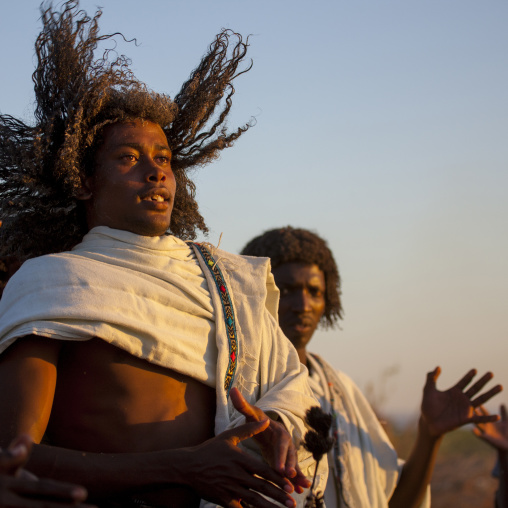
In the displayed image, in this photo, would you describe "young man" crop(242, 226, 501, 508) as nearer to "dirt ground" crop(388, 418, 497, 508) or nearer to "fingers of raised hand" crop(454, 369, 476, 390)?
"fingers of raised hand" crop(454, 369, 476, 390)

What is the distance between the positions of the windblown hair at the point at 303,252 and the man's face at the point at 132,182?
2650 millimetres

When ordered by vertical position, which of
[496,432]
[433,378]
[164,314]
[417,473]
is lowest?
[417,473]

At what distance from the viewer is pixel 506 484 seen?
19.7 feet

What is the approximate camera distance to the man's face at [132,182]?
360 cm

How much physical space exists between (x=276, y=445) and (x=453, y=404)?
8.98ft

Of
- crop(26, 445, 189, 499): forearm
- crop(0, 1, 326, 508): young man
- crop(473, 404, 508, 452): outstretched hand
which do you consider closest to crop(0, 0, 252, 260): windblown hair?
crop(0, 1, 326, 508): young man

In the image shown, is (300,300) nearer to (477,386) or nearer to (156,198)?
(477,386)

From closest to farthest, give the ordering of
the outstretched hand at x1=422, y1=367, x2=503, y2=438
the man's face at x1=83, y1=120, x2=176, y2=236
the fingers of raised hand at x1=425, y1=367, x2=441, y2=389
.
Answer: the man's face at x1=83, y1=120, x2=176, y2=236, the outstretched hand at x1=422, y1=367, x2=503, y2=438, the fingers of raised hand at x1=425, y1=367, x2=441, y2=389

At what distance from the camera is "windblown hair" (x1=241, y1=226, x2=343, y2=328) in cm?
638

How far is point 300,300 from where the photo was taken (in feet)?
20.0

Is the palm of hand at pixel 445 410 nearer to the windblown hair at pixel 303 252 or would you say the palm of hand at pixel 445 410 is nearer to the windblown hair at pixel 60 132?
the windblown hair at pixel 303 252

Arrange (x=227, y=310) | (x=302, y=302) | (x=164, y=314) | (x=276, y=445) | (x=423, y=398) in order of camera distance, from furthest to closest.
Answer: (x=302, y=302), (x=423, y=398), (x=227, y=310), (x=164, y=314), (x=276, y=445)

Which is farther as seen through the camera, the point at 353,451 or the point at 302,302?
the point at 302,302

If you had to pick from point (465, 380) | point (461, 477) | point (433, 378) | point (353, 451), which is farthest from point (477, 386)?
point (461, 477)
